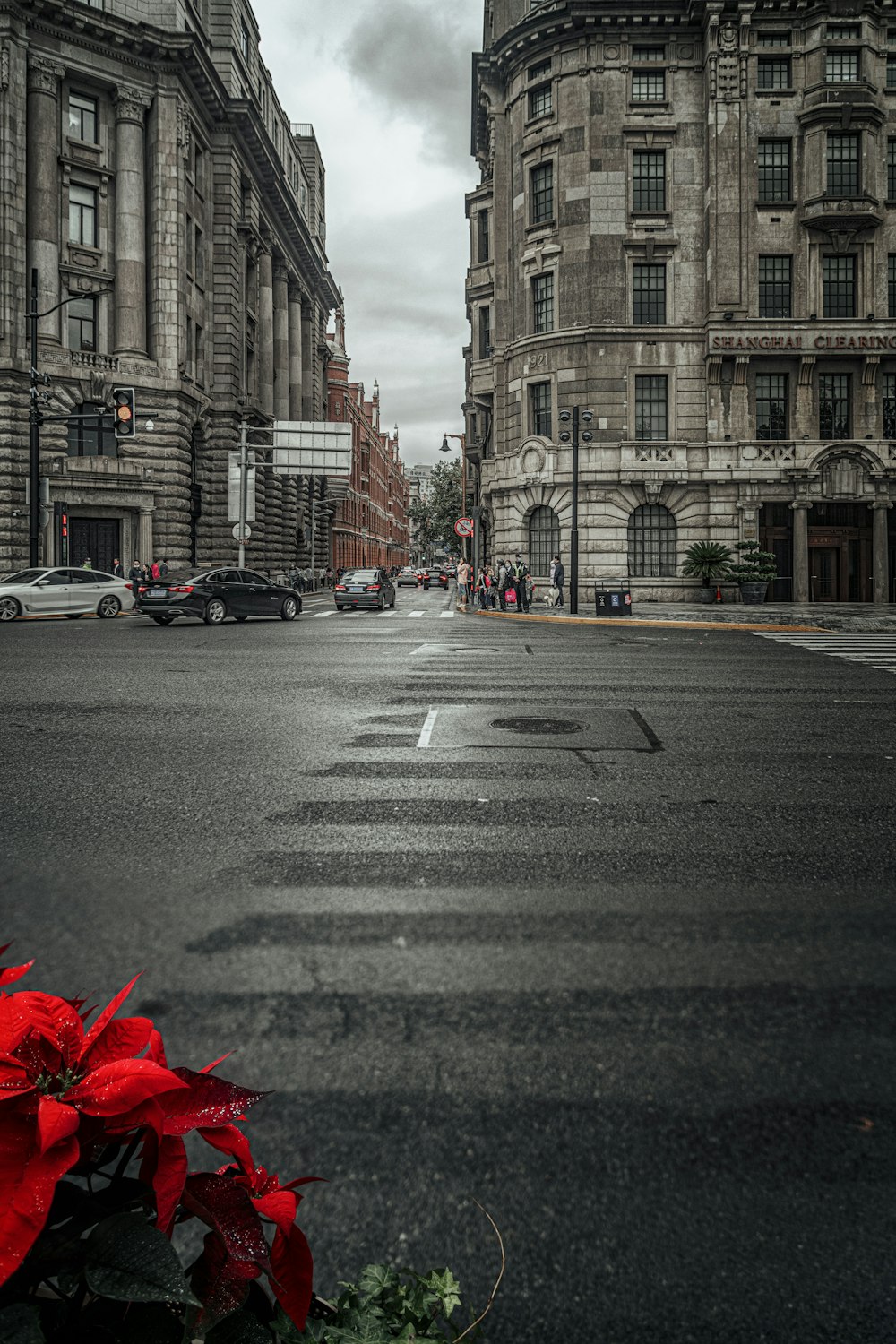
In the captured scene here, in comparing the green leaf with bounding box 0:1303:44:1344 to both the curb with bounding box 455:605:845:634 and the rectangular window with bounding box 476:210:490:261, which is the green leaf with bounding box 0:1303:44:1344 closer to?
the curb with bounding box 455:605:845:634

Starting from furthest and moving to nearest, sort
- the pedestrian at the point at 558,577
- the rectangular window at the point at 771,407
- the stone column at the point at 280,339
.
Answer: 1. the stone column at the point at 280,339
2. the rectangular window at the point at 771,407
3. the pedestrian at the point at 558,577

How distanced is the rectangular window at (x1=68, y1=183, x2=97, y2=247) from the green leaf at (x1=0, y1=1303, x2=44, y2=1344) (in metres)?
47.3

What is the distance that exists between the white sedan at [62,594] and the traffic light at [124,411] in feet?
13.9

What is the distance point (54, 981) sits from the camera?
3.52 metres

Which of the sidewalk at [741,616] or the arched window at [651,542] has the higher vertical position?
the arched window at [651,542]

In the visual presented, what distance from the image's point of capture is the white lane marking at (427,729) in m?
8.84

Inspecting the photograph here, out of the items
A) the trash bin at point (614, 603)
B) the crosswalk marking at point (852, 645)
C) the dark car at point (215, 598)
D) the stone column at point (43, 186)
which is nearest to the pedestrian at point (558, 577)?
the trash bin at point (614, 603)

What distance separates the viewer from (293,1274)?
1.12 metres

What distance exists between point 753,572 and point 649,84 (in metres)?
19.4

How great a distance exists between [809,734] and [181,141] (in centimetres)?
4500

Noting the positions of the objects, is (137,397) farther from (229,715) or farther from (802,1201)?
(802,1201)

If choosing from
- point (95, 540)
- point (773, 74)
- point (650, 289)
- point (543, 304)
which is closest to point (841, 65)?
point (773, 74)

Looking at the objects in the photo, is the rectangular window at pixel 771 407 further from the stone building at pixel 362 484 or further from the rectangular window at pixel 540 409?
the stone building at pixel 362 484

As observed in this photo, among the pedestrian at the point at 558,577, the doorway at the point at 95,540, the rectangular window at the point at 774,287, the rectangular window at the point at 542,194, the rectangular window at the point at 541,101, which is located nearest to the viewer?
the pedestrian at the point at 558,577
